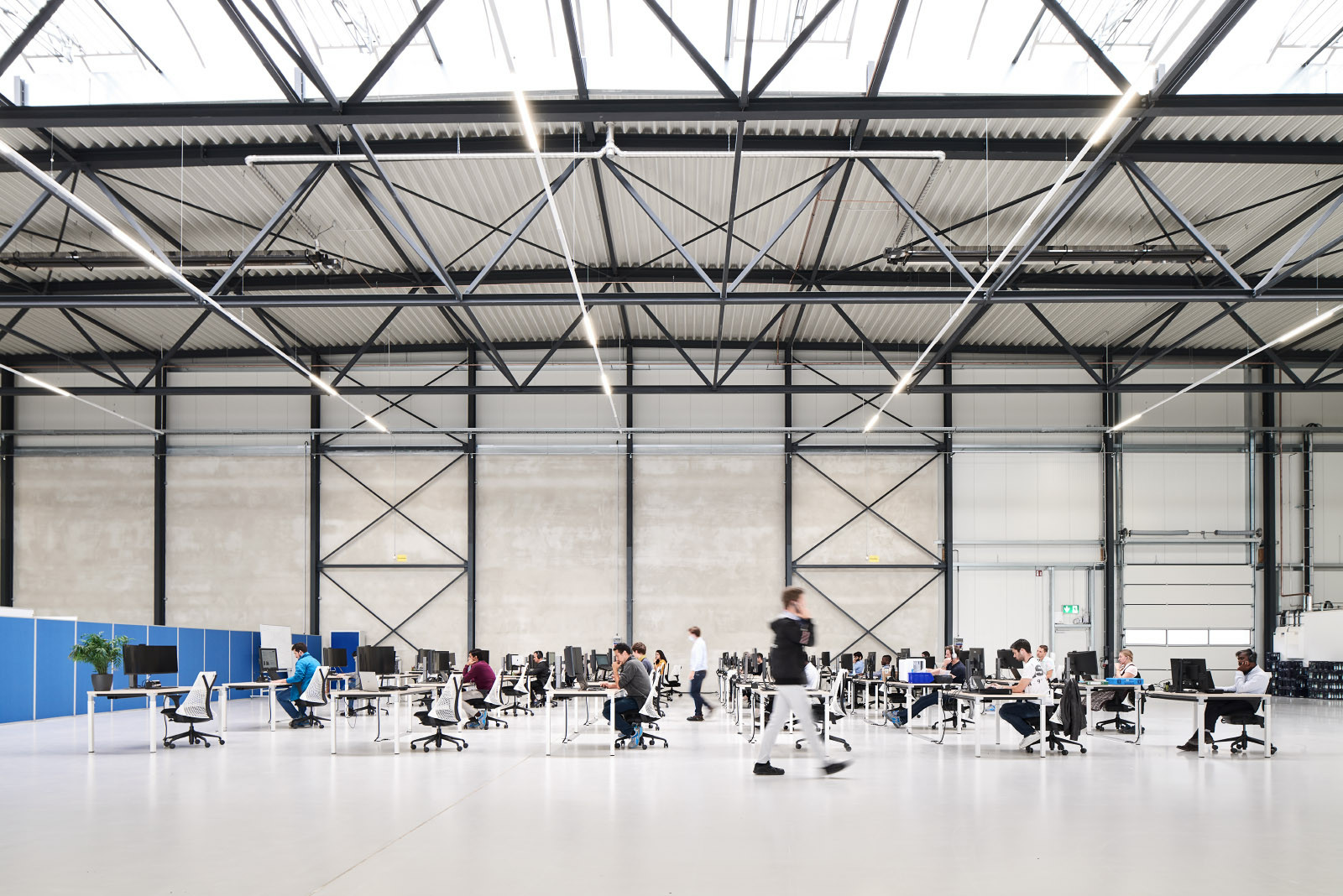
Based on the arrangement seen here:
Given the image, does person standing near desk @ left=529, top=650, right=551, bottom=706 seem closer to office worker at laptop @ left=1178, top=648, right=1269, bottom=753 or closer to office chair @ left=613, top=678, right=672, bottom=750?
office chair @ left=613, top=678, right=672, bottom=750

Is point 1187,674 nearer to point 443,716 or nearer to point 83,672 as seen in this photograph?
point 443,716

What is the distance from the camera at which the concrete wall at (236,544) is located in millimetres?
21438

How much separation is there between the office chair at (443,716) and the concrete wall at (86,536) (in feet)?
36.5

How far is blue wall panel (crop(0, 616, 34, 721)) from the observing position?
46.8ft

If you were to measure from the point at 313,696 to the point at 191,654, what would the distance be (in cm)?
656

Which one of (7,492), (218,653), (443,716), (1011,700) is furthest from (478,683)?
(7,492)

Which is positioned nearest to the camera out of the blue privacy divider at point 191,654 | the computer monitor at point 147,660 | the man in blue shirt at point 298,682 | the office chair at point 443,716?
the office chair at point 443,716

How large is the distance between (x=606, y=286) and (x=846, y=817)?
12.7m

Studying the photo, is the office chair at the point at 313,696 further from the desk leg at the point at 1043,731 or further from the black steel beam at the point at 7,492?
the black steel beam at the point at 7,492

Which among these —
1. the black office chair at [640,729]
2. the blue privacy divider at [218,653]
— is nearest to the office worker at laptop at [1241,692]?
the black office chair at [640,729]

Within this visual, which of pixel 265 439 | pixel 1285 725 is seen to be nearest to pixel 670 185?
pixel 1285 725

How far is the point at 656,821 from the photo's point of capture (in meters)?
6.20

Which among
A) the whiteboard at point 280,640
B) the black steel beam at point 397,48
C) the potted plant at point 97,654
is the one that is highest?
the black steel beam at point 397,48

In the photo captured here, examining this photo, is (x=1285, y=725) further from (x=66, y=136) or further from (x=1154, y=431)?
(x=66, y=136)
